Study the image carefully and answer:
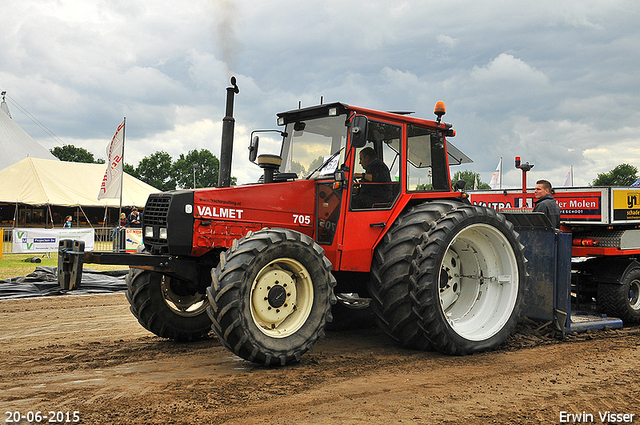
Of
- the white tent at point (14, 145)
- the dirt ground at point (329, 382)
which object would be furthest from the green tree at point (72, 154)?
the dirt ground at point (329, 382)

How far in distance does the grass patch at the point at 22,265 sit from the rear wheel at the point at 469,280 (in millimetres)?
8424

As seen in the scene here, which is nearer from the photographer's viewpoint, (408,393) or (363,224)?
(408,393)

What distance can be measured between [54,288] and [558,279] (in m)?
9.54

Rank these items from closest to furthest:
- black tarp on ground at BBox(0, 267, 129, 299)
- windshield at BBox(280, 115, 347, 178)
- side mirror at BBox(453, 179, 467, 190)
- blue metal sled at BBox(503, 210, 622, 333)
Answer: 1. windshield at BBox(280, 115, 347, 178)
2. blue metal sled at BBox(503, 210, 622, 333)
3. side mirror at BBox(453, 179, 467, 190)
4. black tarp on ground at BBox(0, 267, 129, 299)

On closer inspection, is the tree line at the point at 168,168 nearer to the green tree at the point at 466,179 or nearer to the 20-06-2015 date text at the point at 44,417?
the green tree at the point at 466,179

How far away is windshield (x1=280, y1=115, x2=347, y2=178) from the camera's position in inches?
223

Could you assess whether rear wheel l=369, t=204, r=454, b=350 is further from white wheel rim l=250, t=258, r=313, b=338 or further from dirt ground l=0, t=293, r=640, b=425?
white wheel rim l=250, t=258, r=313, b=338

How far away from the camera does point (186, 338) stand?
6.07 metres

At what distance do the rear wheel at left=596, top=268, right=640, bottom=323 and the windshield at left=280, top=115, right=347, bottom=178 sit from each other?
4.93 m

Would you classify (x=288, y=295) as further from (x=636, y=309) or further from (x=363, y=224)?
(x=636, y=309)

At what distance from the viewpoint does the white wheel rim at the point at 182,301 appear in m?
5.94

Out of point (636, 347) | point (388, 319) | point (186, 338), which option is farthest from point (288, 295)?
point (636, 347)

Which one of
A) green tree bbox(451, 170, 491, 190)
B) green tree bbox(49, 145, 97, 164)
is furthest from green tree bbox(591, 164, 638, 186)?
green tree bbox(49, 145, 97, 164)

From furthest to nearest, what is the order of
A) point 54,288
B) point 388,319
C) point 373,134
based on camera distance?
point 54,288 < point 373,134 < point 388,319
